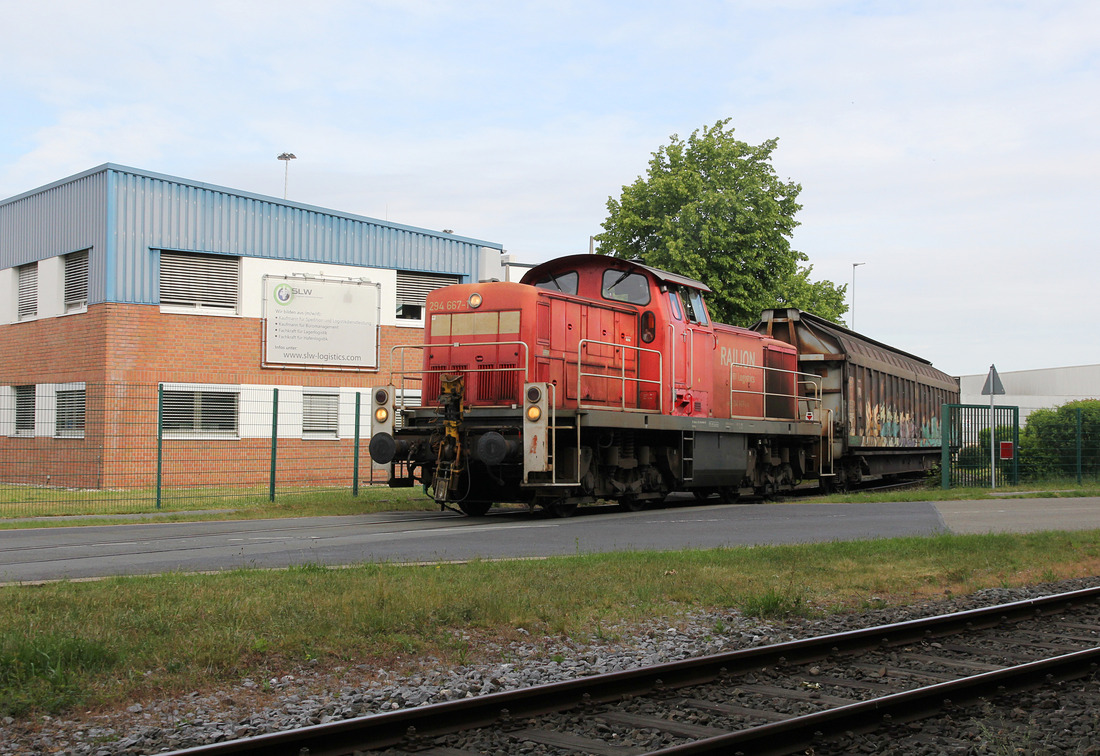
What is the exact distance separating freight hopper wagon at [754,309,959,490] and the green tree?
583 centimetres

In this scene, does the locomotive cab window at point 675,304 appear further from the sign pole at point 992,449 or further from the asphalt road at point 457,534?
the sign pole at point 992,449

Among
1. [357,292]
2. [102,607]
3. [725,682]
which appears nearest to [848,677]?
[725,682]

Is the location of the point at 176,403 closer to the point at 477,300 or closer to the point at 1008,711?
the point at 477,300

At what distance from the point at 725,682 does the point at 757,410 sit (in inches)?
533

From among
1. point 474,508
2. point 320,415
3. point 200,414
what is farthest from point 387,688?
point 320,415

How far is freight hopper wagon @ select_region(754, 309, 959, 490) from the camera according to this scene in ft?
69.9

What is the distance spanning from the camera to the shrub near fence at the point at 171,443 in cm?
1898

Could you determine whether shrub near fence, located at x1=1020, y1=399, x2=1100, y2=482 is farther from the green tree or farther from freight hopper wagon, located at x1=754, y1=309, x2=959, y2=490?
the green tree

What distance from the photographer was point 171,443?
22375mm

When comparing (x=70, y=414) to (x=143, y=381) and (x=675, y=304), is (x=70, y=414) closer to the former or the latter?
(x=143, y=381)

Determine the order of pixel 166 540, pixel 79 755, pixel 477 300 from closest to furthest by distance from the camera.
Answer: pixel 79 755, pixel 166 540, pixel 477 300

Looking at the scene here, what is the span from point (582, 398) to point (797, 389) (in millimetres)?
7700

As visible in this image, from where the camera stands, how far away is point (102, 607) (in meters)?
6.89

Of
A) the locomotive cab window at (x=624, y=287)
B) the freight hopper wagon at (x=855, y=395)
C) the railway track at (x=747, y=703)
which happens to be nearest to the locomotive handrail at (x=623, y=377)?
the locomotive cab window at (x=624, y=287)
